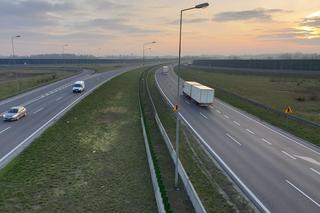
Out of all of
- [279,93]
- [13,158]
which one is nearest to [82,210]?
[13,158]

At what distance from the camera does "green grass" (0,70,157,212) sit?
18922 mm

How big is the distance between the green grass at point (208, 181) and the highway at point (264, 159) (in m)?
0.87

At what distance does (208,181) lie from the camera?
70.2ft

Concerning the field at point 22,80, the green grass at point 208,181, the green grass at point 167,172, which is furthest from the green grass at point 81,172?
the field at point 22,80

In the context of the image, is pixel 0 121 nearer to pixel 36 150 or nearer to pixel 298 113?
pixel 36 150

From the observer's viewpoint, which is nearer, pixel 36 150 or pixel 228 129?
pixel 36 150

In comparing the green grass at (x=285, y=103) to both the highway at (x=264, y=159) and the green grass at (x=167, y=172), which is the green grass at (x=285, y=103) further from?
the green grass at (x=167, y=172)

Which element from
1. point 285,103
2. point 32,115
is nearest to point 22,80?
point 32,115

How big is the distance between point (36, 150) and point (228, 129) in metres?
20.4

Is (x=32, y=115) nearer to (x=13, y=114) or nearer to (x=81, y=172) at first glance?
(x=13, y=114)

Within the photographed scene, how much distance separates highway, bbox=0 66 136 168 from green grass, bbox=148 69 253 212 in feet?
47.0

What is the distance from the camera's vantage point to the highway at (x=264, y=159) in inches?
755

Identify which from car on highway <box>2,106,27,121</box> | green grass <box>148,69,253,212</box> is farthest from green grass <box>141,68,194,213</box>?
car on highway <box>2,106,27,121</box>

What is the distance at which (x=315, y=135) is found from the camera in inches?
1294
